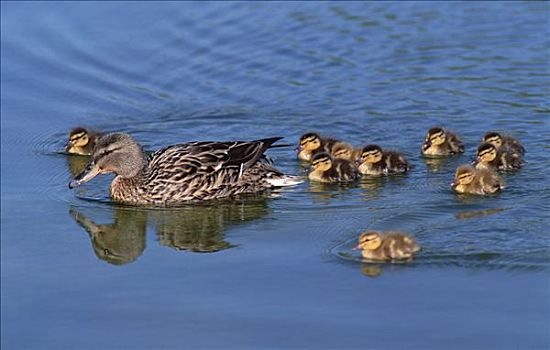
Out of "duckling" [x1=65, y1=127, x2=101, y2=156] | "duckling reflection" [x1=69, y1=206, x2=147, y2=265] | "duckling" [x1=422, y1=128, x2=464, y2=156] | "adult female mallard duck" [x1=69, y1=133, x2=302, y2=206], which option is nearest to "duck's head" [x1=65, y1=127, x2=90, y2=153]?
"duckling" [x1=65, y1=127, x2=101, y2=156]

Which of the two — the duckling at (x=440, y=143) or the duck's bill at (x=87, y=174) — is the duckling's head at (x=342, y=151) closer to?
the duckling at (x=440, y=143)

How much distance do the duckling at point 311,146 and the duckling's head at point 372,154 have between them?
1.39 feet

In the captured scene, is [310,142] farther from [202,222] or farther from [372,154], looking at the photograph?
[202,222]

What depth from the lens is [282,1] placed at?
48.3ft

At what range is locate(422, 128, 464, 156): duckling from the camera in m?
10.2

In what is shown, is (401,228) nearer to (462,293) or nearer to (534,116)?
(462,293)

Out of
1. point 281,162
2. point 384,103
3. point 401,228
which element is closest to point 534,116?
point 384,103

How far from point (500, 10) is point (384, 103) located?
117 inches

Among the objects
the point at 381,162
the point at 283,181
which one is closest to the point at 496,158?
the point at 381,162

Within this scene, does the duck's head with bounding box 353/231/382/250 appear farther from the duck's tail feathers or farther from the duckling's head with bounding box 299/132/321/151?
the duckling's head with bounding box 299/132/321/151

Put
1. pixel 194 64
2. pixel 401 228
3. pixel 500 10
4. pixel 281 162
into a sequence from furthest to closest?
pixel 500 10, pixel 194 64, pixel 281 162, pixel 401 228

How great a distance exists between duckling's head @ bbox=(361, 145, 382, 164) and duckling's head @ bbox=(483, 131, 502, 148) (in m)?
0.79

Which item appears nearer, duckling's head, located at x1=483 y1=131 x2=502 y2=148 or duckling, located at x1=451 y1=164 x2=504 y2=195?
duckling, located at x1=451 y1=164 x2=504 y2=195

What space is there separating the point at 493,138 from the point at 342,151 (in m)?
1.06
